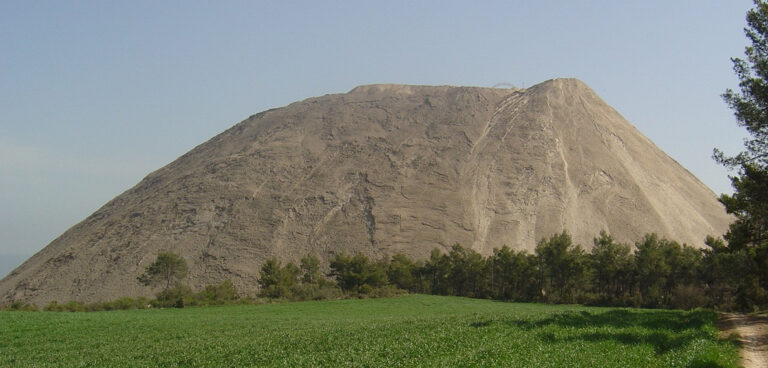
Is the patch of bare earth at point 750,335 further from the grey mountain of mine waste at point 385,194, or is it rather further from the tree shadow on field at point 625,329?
the grey mountain of mine waste at point 385,194

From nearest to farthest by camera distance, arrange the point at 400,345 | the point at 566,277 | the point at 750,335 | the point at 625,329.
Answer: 1. the point at 400,345
2. the point at 625,329
3. the point at 750,335
4. the point at 566,277

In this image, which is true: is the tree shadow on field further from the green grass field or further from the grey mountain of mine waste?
the grey mountain of mine waste

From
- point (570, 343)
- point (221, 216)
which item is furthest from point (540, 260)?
point (221, 216)

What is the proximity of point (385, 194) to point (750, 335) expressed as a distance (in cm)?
9873

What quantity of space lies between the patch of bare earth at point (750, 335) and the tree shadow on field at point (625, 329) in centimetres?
97

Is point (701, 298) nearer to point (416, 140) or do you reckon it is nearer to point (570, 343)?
point (570, 343)

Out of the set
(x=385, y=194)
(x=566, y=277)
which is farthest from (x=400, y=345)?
(x=385, y=194)

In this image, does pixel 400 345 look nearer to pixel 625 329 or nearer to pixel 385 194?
pixel 625 329

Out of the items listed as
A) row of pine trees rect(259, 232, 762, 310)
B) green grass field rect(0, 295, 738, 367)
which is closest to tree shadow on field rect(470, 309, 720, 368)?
green grass field rect(0, 295, 738, 367)

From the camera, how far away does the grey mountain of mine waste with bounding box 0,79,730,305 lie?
342ft

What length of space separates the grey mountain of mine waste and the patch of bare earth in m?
73.6

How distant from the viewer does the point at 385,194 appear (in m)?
122

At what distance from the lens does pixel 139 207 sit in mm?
122312

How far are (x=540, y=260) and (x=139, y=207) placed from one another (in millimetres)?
84745
